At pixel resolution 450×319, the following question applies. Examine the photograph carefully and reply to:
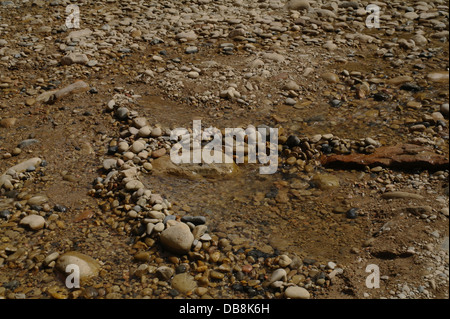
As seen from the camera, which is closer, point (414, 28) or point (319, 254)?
point (319, 254)

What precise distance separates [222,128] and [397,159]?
2.02 meters

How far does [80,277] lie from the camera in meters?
3.66

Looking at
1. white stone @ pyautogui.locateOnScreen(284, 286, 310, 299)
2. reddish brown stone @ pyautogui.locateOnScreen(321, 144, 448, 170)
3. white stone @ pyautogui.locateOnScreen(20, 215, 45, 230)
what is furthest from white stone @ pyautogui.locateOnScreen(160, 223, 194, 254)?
reddish brown stone @ pyautogui.locateOnScreen(321, 144, 448, 170)

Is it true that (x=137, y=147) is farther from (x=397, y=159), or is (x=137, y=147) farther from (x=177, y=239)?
(x=397, y=159)

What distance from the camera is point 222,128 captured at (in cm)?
546

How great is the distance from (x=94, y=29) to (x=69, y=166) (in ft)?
10.6

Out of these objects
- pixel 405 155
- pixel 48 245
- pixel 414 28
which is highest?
pixel 414 28

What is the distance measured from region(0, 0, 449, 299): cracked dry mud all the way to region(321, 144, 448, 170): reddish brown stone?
2 cm

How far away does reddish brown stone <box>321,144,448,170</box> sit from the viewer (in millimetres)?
4551

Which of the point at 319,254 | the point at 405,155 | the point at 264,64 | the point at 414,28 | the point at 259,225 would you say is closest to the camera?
the point at 319,254

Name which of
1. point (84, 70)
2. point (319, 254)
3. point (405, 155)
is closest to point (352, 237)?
point (319, 254)

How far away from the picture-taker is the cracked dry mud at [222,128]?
370cm

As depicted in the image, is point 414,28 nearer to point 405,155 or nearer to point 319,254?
point 405,155
